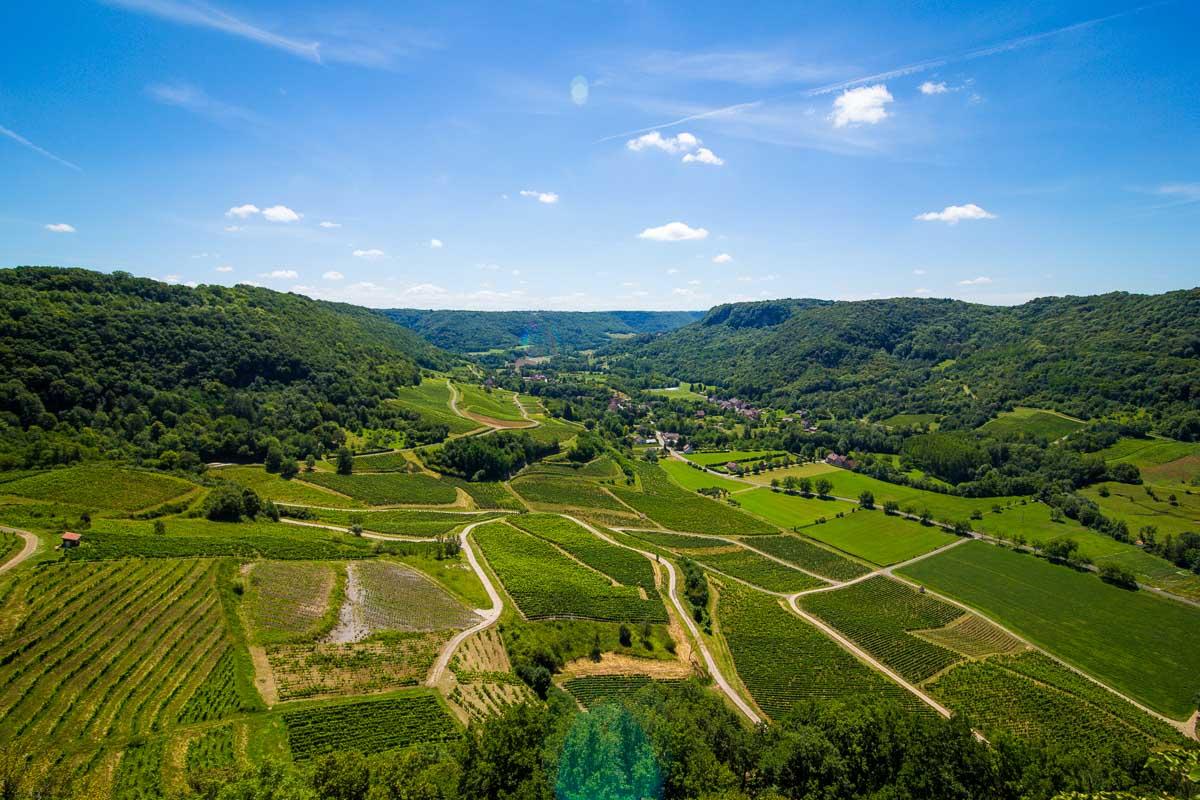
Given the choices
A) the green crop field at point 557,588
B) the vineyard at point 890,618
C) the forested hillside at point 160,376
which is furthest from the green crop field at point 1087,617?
the forested hillside at point 160,376

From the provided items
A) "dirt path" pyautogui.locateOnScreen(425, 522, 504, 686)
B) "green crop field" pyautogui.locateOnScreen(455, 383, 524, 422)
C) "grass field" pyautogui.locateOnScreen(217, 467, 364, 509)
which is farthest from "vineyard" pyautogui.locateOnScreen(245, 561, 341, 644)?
"green crop field" pyautogui.locateOnScreen(455, 383, 524, 422)

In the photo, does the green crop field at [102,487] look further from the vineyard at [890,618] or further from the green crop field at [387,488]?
the vineyard at [890,618]

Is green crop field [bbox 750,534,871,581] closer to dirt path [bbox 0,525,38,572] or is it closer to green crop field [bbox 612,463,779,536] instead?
green crop field [bbox 612,463,779,536]

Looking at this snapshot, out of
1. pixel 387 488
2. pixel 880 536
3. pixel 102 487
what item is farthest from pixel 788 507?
pixel 102 487

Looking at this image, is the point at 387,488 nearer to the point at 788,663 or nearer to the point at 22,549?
the point at 22,549

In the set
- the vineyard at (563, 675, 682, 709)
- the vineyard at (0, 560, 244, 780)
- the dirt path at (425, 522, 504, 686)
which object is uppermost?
the vineyard at (0, 560, 244, 780)
